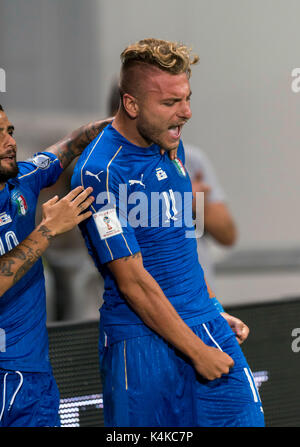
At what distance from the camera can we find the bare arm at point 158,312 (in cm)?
219

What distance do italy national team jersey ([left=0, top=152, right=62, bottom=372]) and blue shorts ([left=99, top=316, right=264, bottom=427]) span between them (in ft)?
0.95

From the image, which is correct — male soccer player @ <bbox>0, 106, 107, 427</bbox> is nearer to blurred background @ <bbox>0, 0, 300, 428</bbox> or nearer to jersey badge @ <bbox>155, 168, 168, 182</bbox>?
jersey badge @ <bbox>155, 168, 168, 182</bbox>

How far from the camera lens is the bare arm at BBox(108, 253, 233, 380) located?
2.19 metres

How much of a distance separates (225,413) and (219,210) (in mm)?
1559

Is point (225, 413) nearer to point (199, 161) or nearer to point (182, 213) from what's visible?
point (182, 213)

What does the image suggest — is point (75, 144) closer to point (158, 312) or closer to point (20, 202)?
point (20, 202)

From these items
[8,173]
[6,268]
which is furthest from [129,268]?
[8,173]

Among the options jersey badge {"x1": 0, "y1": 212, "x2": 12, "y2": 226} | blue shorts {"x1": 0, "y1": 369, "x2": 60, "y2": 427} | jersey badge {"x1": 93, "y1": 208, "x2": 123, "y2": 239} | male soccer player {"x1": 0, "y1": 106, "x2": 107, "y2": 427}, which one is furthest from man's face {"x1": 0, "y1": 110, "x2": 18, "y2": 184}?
blue shorts {"x1": 0, "y1": 369, "x2": 60, "y2": 427}

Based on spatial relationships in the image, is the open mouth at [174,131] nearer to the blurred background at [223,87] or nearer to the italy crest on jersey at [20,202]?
the italy crest on jersey at [20,202]

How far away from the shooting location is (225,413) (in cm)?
230

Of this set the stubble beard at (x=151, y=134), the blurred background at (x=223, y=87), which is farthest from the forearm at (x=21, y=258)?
the blurred background at (x=223, y=87)

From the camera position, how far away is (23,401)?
2.34 m

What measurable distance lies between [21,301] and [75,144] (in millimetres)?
653
